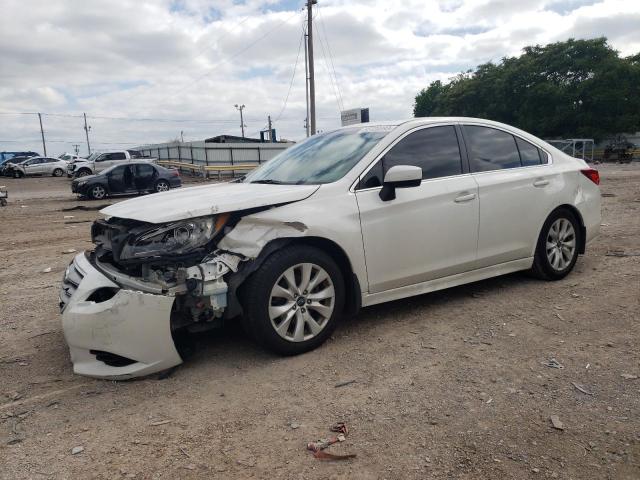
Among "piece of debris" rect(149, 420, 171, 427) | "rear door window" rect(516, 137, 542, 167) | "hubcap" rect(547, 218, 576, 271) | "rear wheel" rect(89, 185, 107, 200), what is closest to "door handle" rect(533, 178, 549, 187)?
"rear door window" rect(516, 137, 542, 167)

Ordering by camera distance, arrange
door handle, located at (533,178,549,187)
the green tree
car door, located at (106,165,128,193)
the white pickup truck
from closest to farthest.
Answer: door handle, located at (533,178,549,187) < car door, located at (106,165,128,193) < the white pickup truck < the green tree

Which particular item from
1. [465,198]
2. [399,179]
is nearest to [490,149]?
[465,198]

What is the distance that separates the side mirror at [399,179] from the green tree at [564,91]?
144 ft

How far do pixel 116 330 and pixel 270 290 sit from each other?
3.24ft

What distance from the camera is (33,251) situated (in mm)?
7805

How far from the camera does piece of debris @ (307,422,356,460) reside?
2435mm

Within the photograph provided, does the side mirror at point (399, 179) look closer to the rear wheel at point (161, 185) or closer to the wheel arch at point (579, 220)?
the wheel arch at point (579, 220)

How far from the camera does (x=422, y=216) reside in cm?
400

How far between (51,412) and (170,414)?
2.39ft

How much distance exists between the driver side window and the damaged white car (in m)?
0.01

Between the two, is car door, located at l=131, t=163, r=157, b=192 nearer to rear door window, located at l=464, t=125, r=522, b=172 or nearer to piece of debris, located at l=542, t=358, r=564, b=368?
rear door window, located at l=464, t=125, r=522, b=172

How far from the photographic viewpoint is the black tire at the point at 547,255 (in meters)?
4.88

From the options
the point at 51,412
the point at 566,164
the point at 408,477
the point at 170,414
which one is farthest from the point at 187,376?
the point at 566,164

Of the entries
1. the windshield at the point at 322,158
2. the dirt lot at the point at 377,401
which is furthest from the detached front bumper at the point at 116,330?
the windshield at the point at 322,158
